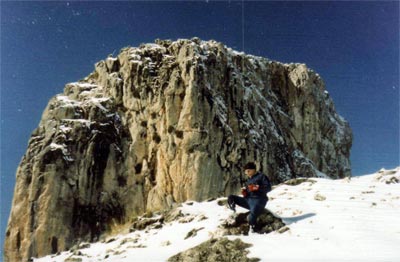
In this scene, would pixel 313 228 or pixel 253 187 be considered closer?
pixel 313 228

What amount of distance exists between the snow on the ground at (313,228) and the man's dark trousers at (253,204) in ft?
2.02

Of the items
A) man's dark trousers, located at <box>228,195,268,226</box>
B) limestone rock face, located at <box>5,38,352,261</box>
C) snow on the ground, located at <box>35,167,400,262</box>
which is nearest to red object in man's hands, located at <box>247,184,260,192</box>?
man's dark trousers, located at <box>228,195,268,226</box>

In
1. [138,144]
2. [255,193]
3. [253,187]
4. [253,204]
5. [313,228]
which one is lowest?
[313,228]

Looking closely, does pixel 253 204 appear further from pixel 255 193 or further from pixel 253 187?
pixel 253 187

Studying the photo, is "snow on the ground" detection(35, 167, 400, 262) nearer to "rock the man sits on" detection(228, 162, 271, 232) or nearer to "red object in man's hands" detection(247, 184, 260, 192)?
"rock the man sits on" detection(228, 162, 271, 232)

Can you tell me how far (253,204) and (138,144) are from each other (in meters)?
44.1

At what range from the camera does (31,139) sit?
54750 mm

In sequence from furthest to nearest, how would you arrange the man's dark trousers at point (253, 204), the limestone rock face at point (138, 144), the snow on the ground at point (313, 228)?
1. the limestone rock face at point (138, 144)
2. the man's dark trousers at point (253, 204)
3. the snow on the ground at point (313, 228)

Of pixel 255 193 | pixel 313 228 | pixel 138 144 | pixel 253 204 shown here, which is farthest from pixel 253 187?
pixel 138 144

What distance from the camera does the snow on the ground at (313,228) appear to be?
10.5 meters

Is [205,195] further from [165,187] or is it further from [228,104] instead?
[228,104]

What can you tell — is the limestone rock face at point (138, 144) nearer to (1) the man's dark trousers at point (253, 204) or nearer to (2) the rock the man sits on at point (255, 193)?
(1) the man's dark trousers at point (253, 204)

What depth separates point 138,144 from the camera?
184 ft

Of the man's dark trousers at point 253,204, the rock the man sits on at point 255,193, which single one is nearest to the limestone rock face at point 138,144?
the man's dark trousers at point 253,204
